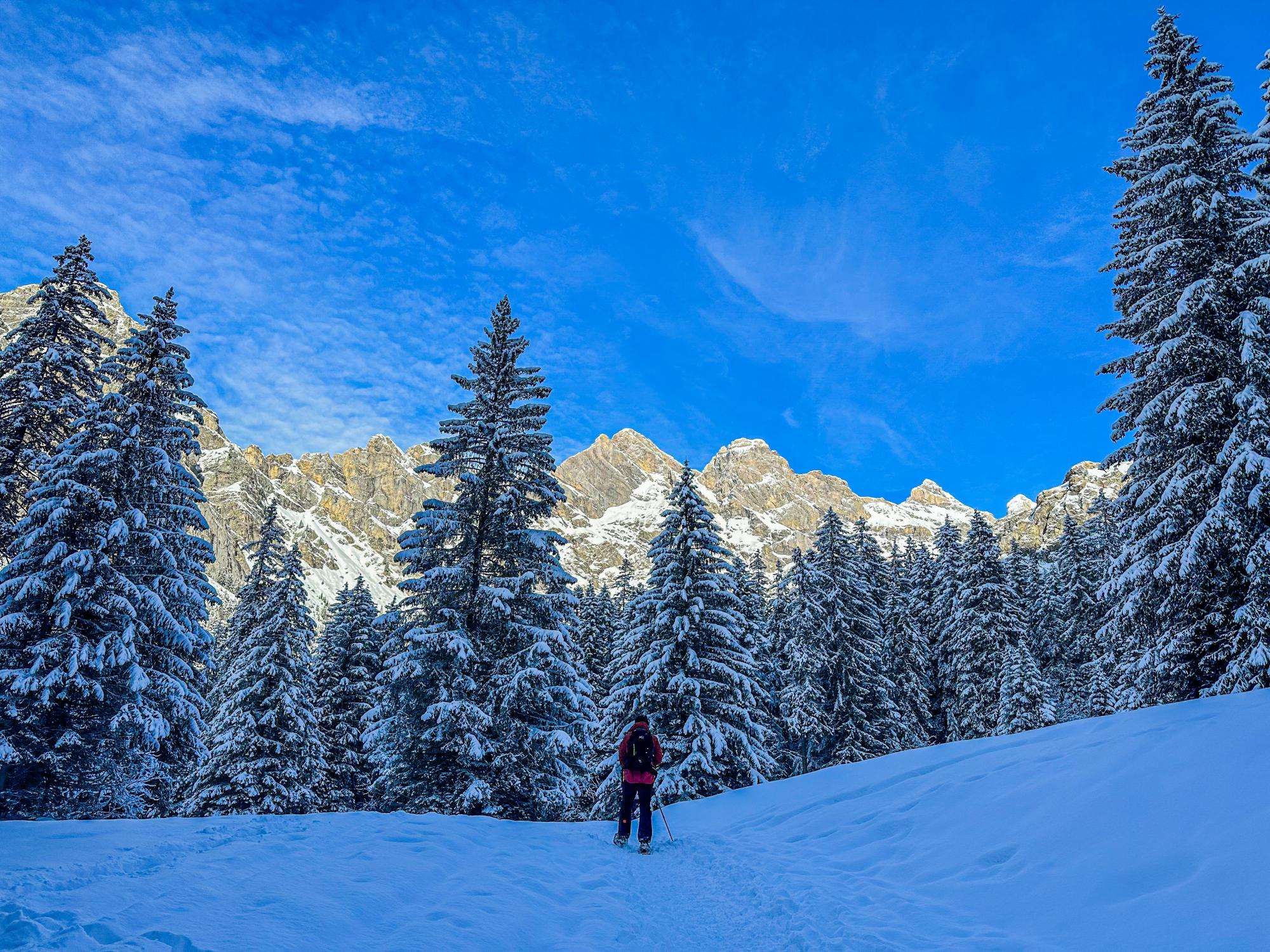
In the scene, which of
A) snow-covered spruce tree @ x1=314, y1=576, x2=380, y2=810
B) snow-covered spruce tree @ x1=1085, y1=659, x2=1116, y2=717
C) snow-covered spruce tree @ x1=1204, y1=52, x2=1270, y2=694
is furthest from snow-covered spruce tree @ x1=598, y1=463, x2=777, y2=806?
snow-covered spruce tree @ x1=1085, y1=659, x2=1116, y2=717

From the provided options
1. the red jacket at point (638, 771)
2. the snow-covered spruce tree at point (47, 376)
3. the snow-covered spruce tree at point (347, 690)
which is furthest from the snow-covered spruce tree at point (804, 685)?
the snow-covered spruce tree at point (47, 376)

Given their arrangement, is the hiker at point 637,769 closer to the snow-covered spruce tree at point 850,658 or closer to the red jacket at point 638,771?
the red jacket at point 638,771

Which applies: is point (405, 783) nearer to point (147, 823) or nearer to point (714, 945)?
point (147, 823)

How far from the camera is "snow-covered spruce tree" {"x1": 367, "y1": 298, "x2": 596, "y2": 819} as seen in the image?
533 inches

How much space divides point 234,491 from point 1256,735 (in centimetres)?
22845

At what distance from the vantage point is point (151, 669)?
566 inches

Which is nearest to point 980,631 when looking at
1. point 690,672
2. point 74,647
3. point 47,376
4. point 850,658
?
point 850,658

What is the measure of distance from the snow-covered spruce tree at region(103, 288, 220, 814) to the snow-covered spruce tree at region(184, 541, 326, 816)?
4.79 m

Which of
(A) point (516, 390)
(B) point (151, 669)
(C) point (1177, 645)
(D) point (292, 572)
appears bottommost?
(B) point (151, 669)

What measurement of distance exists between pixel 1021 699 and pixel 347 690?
27.3m

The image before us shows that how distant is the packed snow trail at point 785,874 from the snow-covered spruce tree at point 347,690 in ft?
63.2

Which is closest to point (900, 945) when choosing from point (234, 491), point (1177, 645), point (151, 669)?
point (1177, 645)

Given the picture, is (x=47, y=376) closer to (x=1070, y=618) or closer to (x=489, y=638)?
(x=489, y=638)

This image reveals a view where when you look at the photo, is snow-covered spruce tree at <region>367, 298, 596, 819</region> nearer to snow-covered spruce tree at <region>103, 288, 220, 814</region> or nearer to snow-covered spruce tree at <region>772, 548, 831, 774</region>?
snow-covered spruce tree at <region>103, 288, 220, 814</region>
